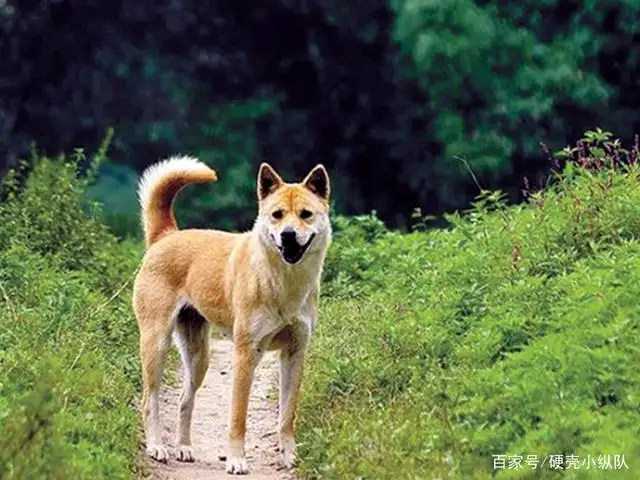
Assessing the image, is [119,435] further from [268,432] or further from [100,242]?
[100,242]

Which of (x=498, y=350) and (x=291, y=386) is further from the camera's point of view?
(x=291, y=386)

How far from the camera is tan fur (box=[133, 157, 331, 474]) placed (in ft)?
28.4

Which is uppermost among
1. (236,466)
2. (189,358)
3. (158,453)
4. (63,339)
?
(63,339)

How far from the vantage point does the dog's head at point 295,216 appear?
8562 mm

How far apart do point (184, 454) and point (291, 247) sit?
1360 mm

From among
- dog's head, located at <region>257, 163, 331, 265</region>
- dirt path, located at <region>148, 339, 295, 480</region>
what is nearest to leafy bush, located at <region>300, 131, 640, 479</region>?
dirt path, located at <region>148, 339, 295, 480</region>

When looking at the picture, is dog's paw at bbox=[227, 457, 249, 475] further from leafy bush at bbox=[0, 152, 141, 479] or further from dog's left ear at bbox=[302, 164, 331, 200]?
dog's left ear at bbox=[302, 164, 331, 200]

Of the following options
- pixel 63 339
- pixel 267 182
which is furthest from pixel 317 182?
pixel 63 339

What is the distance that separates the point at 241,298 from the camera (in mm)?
8758

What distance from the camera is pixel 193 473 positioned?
8719mm

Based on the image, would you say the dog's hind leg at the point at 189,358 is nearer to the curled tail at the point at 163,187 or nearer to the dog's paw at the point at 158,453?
the dog's paw at the point at 158,453

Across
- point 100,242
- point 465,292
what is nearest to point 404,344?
point 465,292

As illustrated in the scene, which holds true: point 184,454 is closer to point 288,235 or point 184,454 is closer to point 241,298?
point 241,298

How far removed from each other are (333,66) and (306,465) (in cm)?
1754
